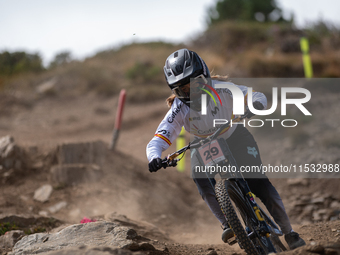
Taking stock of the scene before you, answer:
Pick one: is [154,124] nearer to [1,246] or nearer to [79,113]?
[79,113]

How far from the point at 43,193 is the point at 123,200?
4.74 feet

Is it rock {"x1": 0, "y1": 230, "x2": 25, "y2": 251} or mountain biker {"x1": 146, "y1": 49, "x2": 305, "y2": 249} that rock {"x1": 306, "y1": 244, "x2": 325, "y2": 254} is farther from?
rock {"x1": 0, "y1": 230, "x2": 25, "y2": 251}

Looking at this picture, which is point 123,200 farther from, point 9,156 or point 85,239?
point 85,239

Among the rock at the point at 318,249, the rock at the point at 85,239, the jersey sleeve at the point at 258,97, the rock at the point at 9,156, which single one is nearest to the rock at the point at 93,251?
the rock at the point at 85,239

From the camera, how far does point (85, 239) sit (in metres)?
3.45

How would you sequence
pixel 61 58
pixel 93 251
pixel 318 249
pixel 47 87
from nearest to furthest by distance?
pixel 93 251 → pixel 318 249 → pixel 47 87 → pixel 61 58

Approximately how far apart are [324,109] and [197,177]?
327 inches

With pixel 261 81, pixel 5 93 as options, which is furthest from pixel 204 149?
pixel 5 93

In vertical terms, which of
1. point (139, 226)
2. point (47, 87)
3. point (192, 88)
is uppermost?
point (47, 87)

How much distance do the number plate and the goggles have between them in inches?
22.5

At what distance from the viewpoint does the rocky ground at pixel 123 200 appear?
11.8ft

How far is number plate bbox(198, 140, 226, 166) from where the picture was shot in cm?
328

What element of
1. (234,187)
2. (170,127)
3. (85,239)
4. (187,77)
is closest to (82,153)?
(85,239)

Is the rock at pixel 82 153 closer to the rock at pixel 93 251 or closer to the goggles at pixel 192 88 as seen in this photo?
the goggles at pixel 192 88
